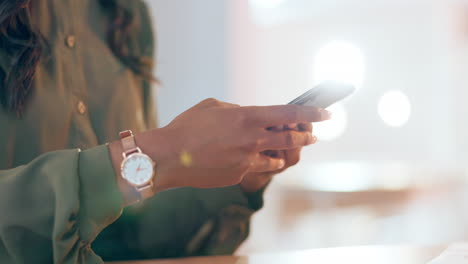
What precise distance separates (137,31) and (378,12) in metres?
3.29

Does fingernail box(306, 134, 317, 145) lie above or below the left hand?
above

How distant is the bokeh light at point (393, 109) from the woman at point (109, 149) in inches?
126

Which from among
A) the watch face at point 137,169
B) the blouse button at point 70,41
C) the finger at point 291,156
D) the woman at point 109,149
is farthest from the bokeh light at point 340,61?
the watch face at point 137,169

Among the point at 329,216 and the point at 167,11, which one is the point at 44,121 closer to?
the point at 167,11

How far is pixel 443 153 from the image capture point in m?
4.07

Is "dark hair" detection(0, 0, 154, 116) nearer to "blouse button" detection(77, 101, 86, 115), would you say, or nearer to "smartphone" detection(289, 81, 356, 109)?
"blouse button" detection(77, 101, 86, 115)

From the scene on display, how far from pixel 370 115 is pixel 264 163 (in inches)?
139

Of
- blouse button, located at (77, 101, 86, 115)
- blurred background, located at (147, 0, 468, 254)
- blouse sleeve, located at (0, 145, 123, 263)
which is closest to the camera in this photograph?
blouse sleeve, located at (0, 145, 123, 263)

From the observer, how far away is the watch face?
531 millimetres

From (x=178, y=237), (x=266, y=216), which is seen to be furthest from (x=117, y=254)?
(x=266, y=216)

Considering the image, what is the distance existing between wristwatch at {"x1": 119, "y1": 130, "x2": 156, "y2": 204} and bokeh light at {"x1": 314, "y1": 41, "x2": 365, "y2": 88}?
357 centimetres

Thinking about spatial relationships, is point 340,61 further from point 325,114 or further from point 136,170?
point 136,170

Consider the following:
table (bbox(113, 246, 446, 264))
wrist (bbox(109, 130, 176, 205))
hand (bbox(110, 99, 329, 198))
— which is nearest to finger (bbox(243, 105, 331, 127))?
hand (bbox(110, 99, 329, 198))

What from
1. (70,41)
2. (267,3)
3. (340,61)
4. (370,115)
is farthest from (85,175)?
(340,61)
